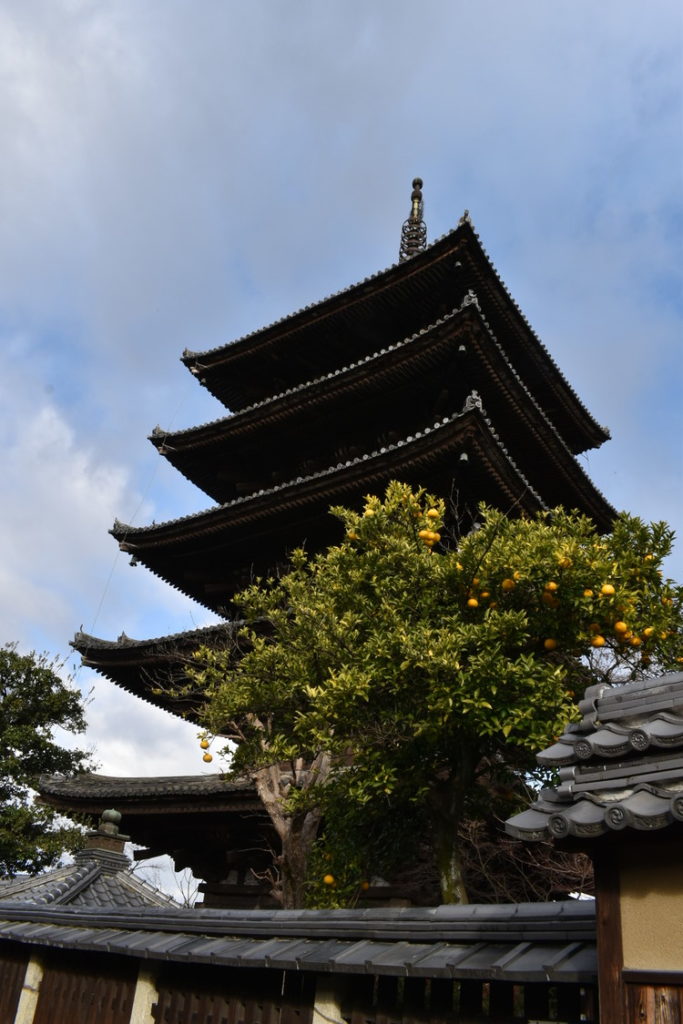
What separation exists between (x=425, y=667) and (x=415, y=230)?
16858 millimetres

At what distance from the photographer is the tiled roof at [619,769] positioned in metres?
3.53

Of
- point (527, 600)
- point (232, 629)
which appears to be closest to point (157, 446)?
point (232, 629)

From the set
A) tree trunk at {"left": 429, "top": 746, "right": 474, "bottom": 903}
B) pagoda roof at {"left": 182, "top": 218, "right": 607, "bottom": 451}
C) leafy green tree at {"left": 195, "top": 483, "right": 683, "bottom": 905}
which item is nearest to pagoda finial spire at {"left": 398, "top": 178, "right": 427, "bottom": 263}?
pagoda roof at {"left": 182, "top": 218, "right": 607, "bottom": 451}

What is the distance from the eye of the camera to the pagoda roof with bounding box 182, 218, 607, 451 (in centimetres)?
1686

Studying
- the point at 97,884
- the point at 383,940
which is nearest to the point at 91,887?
the point at 97,884

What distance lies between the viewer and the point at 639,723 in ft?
13.5

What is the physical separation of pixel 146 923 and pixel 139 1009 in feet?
2.07

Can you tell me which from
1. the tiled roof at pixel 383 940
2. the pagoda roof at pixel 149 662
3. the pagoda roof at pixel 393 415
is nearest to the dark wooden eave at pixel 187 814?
the pagoda roof at pixel 149 662

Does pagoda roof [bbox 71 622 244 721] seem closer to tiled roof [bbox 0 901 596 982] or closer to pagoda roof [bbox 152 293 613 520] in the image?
pagoda roof [bbox 152 293 613 520]

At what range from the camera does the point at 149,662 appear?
52.6ft

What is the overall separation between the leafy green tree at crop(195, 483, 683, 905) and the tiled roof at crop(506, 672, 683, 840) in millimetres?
3549

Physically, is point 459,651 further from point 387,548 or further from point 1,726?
point 1,726

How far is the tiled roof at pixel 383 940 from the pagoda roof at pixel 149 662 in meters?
8.03

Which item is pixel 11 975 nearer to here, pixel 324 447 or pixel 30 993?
pixel 30 993
